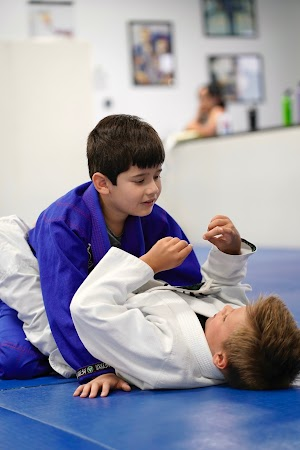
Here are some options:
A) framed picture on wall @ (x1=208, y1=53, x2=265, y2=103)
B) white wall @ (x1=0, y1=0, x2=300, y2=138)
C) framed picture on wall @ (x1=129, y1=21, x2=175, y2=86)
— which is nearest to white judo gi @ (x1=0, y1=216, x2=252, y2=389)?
white wall @ (x1=0, y1=0, x2=300, y2=138)

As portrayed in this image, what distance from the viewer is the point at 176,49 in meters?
11.0

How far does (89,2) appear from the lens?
10539 millimetres

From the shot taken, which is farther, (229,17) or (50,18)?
(229,17)

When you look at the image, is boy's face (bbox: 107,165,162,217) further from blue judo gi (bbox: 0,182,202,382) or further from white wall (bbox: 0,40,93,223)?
white wall (bbox: 0,40,93,223)

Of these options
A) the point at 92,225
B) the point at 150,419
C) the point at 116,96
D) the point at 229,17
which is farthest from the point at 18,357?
the point at 229,17

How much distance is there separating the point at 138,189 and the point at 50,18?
28.5 ft

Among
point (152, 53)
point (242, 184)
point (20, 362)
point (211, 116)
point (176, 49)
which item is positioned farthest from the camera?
point (176, 49)

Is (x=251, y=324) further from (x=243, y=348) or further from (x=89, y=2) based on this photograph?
(x=89, y=2)

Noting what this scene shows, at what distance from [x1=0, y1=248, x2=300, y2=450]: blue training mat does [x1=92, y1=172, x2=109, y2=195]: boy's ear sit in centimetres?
54

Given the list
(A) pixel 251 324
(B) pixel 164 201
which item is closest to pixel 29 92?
(B) pixel 164 201

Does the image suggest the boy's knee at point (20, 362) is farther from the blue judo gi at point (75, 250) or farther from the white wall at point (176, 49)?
the white wall at point (176, 49)

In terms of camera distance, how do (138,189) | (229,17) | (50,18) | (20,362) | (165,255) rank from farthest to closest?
(229,17) < (50,18) < (20,362) < (138,189) < (165,255)

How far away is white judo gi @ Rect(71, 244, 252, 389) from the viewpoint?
1.93 m

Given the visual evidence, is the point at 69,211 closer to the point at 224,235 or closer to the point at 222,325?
the point at 224,235
